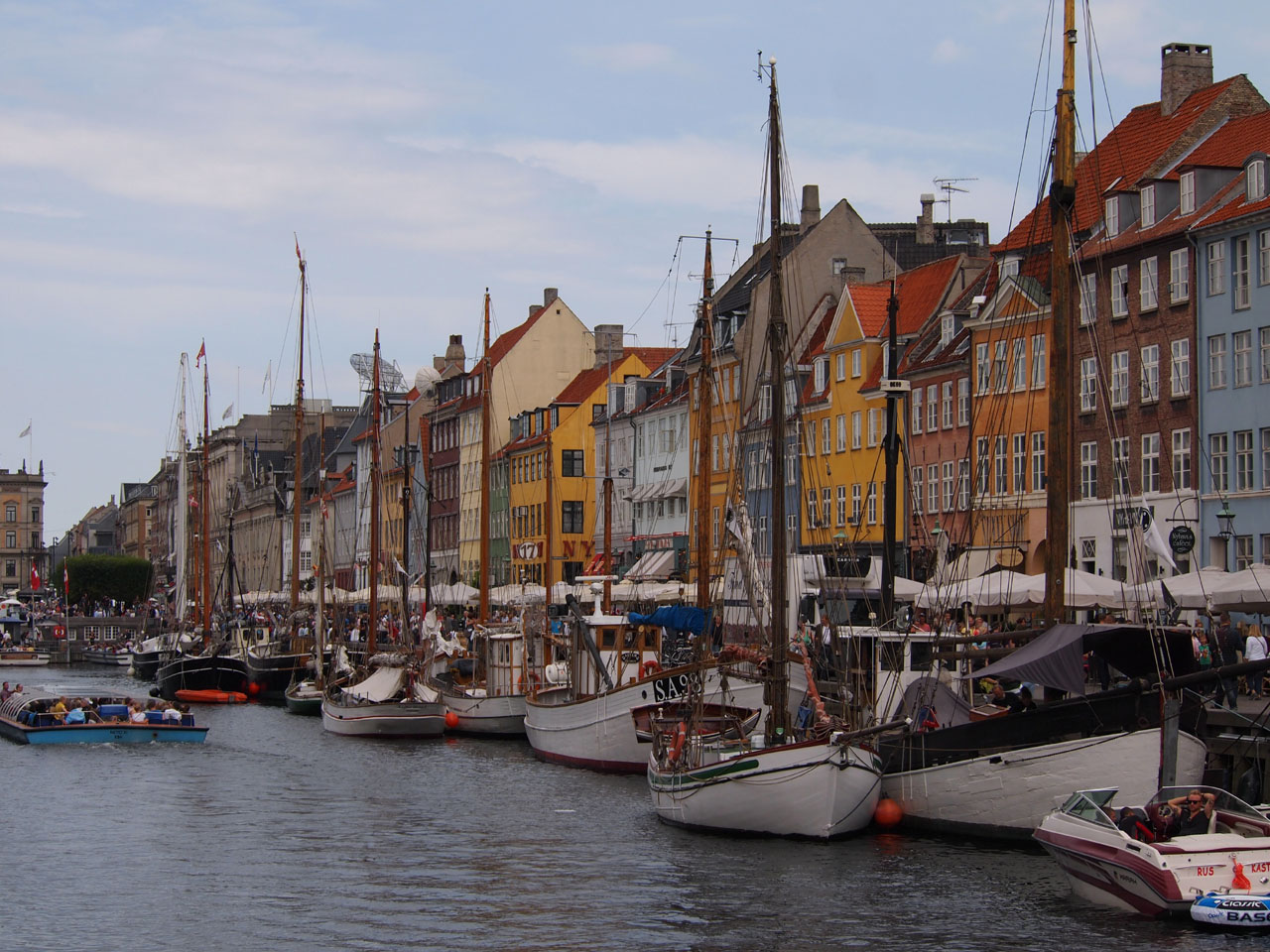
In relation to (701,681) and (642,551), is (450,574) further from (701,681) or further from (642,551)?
(701,681)

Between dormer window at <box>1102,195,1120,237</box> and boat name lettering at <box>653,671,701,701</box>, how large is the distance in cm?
2751

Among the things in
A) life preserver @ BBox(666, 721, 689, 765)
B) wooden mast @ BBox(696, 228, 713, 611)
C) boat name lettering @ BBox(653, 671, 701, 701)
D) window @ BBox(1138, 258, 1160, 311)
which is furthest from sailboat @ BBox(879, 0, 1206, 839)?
window @ BBox(1138, 258, 1160, 311)

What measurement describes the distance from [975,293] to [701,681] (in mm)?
41690

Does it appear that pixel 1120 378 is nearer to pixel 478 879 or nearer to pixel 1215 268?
pixel 1215 268

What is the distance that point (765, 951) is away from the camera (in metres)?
27.0

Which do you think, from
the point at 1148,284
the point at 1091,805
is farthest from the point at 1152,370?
the point at 1091,805

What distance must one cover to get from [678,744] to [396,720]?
26910mm

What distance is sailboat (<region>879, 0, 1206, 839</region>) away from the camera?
31594 millimetres

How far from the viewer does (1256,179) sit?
58.9 m

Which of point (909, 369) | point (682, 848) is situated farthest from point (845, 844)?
point (909, 369)

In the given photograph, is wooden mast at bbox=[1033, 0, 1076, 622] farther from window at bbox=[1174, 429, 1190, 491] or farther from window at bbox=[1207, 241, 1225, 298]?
window at bbox=[1174, 429, 1190, 491]

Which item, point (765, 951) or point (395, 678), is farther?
point (395, 678)

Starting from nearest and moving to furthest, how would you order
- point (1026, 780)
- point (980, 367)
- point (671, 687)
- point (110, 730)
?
point (1026, 780), point (671, 687), point (110, 730), point (980, 367)

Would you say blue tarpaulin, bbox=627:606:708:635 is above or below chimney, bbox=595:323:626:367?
below
